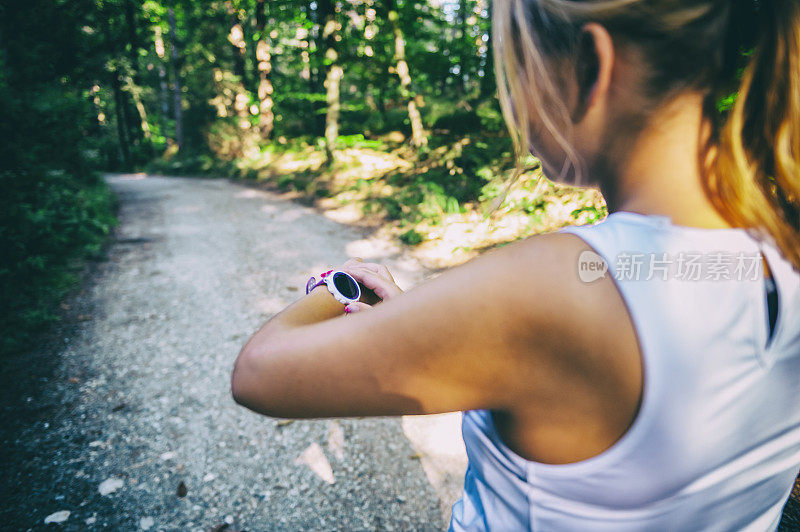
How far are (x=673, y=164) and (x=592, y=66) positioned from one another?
0.24 meters

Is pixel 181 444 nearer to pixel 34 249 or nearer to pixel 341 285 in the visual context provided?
pixel 341 285

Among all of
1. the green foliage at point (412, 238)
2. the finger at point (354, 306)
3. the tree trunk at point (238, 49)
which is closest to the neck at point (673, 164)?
the finger at point (354, 306)

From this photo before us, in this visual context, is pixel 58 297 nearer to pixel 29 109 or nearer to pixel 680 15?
pixel 29 109

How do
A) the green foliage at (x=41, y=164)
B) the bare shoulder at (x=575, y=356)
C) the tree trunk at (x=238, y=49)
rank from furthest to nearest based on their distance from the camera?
the tree trunk at (x=238, y=49), the green foliage at (x=41, y=164), the bare shoulder at (x=575, y=356)

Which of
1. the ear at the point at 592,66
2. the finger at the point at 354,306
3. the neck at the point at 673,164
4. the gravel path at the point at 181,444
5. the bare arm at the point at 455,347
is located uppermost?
the ear at the point at 592,66

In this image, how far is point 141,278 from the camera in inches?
233

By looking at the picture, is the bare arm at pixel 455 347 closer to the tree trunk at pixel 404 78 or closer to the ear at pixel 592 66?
the ear at pixel 592 66

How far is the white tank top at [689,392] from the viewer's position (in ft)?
1.97

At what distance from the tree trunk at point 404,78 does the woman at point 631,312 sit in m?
10.2

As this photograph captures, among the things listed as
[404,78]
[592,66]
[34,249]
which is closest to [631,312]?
[592,66]

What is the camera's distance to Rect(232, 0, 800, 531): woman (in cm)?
61

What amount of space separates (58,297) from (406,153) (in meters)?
8.81

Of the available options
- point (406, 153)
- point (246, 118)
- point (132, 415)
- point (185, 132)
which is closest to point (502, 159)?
point (406, 153)

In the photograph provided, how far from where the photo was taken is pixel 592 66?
73 centimetres
